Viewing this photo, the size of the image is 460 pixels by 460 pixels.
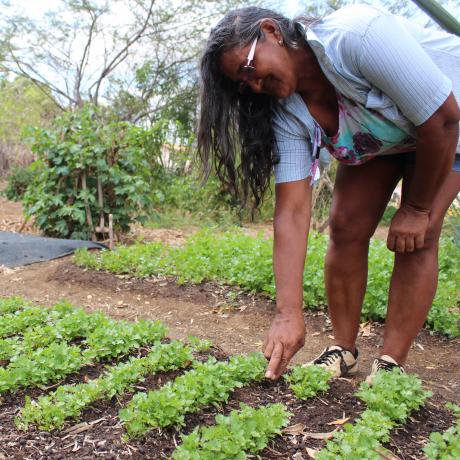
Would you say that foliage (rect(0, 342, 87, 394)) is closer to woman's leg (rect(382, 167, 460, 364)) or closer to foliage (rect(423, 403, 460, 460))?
woman's leg (rect(382, 167, 460, 364))

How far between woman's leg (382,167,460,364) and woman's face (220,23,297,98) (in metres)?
0.70

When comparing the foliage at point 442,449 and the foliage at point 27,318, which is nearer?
the foliage at point 442,449

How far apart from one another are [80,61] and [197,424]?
1237 centimetres

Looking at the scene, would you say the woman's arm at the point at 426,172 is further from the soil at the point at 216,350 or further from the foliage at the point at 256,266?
the foliage at the point at 256,266

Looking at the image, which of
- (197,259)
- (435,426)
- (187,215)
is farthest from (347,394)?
(187,215)

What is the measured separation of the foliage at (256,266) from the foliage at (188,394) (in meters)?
1.62

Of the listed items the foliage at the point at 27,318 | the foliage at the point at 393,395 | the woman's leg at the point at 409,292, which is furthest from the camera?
the foliage at the point at 27,318

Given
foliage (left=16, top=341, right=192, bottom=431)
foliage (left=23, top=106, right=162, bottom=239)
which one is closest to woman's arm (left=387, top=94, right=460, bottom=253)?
foliage (left=16, top=341, right=192, bottom=431)

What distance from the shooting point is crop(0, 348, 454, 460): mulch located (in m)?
1.87

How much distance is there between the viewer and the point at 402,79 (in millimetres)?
1738

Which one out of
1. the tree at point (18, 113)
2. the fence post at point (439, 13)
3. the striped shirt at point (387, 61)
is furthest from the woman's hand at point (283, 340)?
the tree at point (18, 113)

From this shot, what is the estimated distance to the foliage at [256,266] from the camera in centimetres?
371

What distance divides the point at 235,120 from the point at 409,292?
957 millimetres

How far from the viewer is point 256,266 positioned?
14.2ft
